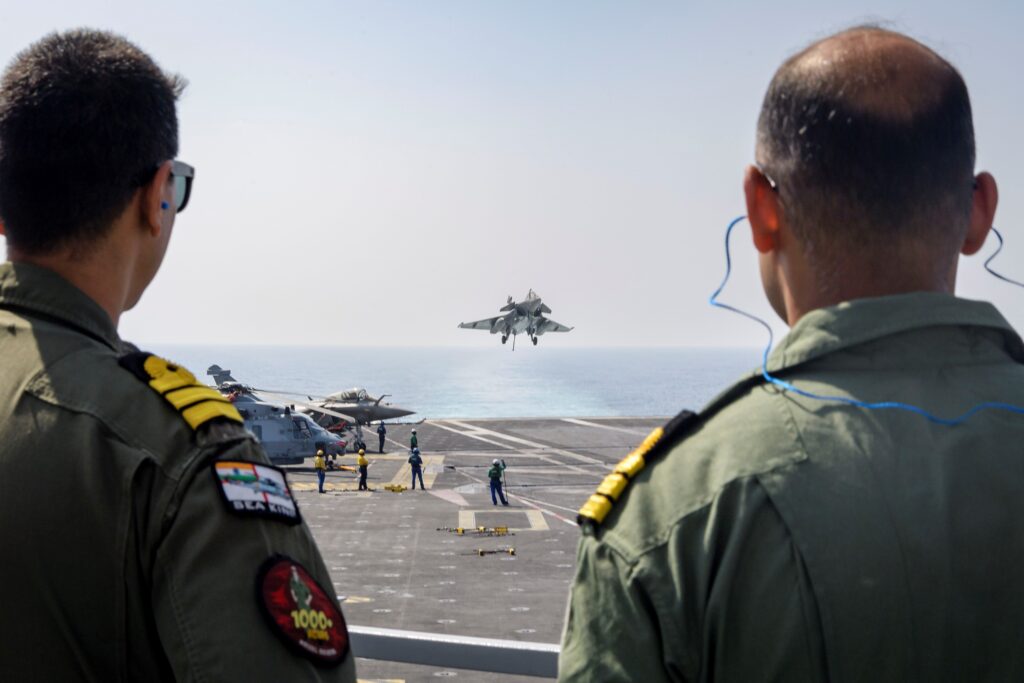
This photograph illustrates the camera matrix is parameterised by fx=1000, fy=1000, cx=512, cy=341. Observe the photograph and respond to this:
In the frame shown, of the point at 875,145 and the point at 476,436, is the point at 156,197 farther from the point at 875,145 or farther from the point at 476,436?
the point at 476,436

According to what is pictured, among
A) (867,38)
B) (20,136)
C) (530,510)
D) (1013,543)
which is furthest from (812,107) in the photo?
(530,510)

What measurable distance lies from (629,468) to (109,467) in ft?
3.65

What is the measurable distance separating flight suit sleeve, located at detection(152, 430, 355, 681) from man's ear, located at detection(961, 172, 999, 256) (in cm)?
165

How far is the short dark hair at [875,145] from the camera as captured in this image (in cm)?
202

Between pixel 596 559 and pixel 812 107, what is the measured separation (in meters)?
1.02

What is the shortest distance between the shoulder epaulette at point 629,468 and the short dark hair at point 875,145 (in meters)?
0.47

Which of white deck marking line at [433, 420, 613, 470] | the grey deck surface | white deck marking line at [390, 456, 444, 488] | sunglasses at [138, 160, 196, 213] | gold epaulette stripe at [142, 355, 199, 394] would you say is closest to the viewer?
gold epaulette stripe at [142, 355, 199, 394]

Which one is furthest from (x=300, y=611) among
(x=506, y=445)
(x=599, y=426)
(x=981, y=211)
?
(x=599, y=426)

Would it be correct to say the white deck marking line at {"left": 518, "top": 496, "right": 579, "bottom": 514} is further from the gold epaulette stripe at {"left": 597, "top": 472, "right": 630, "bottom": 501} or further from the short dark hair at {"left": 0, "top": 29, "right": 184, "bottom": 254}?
the gold epaulette stripe at {"left": 597, "top": 472, "right": 630, "bottom": 501}

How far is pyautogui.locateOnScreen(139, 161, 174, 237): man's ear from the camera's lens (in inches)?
97.0

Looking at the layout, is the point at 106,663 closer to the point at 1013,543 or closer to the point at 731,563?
the point at 731,563

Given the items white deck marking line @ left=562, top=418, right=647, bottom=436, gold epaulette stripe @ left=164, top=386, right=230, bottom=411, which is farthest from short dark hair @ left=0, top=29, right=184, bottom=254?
white deck marking line @ left=562, top=418, right=647, bottom=436

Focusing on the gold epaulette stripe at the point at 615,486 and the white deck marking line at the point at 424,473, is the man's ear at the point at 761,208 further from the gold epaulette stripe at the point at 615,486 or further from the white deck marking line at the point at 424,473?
the white deck marking line at the point at 424,473

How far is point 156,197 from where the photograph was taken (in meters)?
2.46
